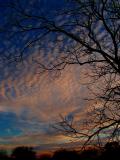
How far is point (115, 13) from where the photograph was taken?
11070 millimetres

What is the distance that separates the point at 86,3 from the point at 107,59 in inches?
73.4

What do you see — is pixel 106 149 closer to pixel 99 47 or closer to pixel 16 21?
pixel 99 47

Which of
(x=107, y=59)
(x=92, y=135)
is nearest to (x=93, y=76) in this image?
(x=107, y=59)

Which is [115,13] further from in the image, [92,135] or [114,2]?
[92,135]

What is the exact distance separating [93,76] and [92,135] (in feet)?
6.53

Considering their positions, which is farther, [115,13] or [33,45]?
[33,45]

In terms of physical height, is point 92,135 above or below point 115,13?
below

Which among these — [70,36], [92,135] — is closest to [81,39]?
[70,36]

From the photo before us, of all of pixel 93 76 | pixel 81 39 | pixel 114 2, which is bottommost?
pixel 93 76

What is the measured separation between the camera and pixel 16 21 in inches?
470

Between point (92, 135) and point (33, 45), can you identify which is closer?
point (92, 135)

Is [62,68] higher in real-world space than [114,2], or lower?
lower

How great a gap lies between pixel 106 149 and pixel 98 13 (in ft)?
14.2

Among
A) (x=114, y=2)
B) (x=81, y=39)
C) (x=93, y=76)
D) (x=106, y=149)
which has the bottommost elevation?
(x=106, y=149)
